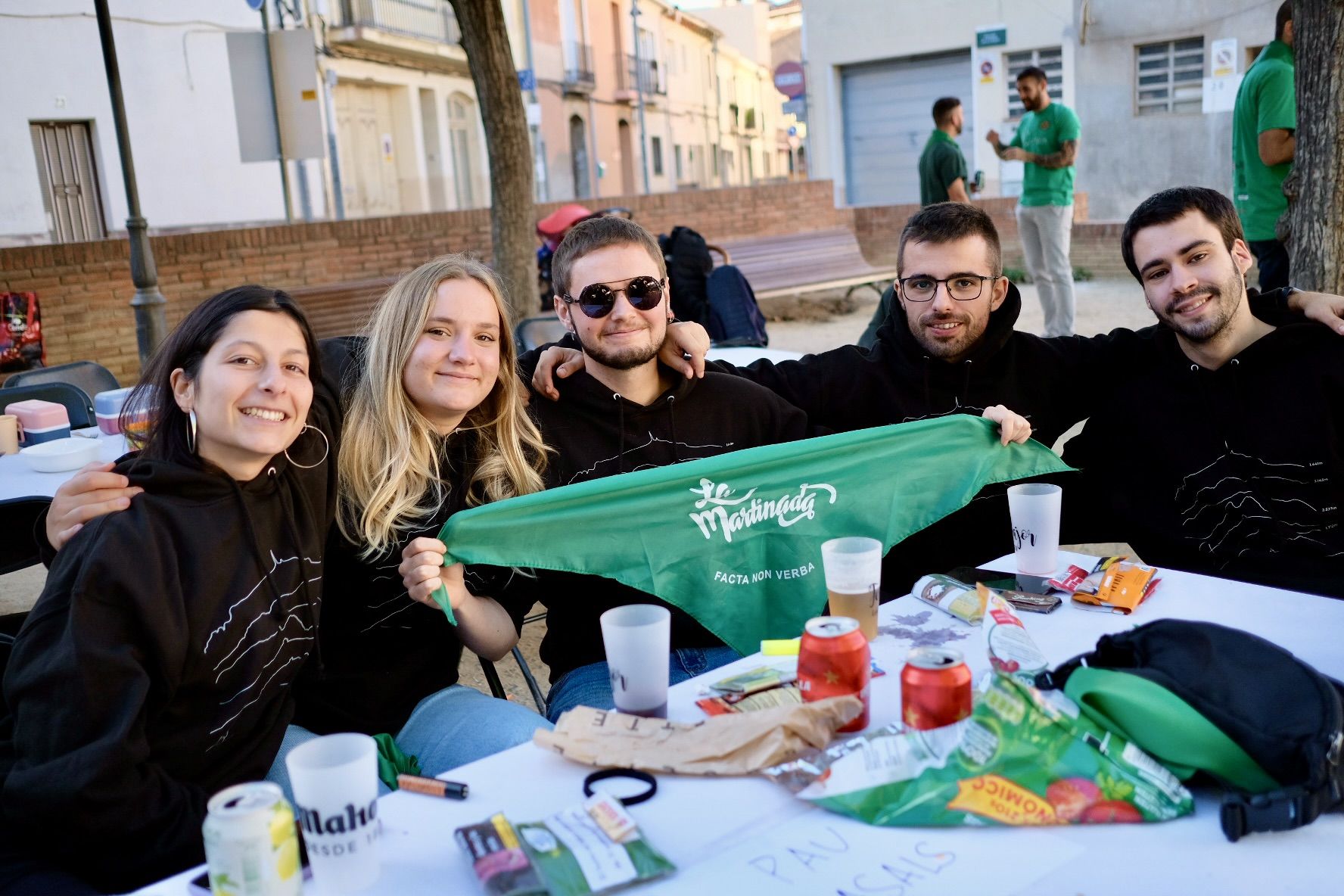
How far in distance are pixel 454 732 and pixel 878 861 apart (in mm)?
1137

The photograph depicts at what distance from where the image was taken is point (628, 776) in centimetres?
171

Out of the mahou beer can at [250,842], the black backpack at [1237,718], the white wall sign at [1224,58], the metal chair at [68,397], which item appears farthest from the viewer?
the white wall sign at [1224,58]

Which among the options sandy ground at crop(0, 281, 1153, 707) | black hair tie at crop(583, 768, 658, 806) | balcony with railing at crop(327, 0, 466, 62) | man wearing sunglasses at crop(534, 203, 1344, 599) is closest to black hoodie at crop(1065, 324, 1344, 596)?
man wearing sunglasses at crop(534, 203, 1344, 599)

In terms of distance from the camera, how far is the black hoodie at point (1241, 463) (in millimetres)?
2896

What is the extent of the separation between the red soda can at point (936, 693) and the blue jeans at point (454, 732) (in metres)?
0.84

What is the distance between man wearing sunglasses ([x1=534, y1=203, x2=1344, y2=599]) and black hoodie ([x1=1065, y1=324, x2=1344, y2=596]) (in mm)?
205

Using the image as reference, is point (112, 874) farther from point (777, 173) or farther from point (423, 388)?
point (777, 173)

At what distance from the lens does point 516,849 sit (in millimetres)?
1478

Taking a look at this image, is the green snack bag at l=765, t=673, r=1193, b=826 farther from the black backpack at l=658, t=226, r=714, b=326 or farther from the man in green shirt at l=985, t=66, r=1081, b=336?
the man in green shirt at l=985, t=66, r=1081, b=336

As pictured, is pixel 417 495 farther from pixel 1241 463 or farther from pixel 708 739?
pixel 1241 463

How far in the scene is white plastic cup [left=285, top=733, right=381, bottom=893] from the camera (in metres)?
1.43

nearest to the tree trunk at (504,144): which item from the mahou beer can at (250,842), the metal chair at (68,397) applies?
the metal chair at (68,397)

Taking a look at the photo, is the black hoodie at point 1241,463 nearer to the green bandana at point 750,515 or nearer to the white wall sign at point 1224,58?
the green bandana at point 750,515

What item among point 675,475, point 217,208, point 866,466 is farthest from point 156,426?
point 217,208
